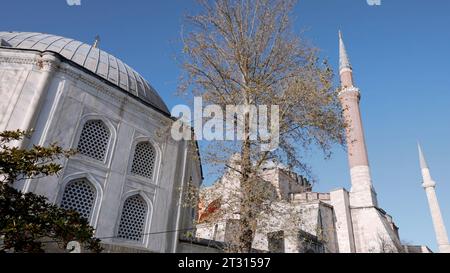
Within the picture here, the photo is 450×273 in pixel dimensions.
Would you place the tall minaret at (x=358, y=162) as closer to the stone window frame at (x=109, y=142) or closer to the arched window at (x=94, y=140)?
the stone window frame at (x=109, y=142)

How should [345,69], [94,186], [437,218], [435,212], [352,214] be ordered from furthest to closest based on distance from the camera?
[345,69] → [435,212] → [437,218] → [352,214] → [94,186]

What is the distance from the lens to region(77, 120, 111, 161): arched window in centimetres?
980

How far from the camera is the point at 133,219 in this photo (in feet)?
33.4

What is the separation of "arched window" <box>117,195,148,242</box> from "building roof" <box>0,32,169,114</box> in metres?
3.60

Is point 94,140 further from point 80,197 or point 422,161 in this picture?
point 422,161

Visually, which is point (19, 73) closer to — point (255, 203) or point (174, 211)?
point (174, 211)

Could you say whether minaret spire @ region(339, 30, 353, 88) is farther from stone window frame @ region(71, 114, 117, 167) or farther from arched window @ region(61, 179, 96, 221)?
arched window @ region(61, 179, 96, 221)

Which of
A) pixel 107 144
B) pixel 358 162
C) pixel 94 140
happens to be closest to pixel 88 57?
pixel 94 140

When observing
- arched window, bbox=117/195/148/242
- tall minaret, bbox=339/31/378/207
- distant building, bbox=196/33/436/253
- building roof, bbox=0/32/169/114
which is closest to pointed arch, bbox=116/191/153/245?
arched window, bbox=117/195/148/242

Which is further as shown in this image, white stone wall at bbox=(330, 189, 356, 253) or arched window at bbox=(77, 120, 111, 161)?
white stone wall at bbox=(330, 189, 356, 253)

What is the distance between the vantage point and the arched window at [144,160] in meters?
10.8

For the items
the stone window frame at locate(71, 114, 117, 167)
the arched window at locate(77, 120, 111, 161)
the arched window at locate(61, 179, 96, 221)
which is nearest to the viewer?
the arched window at locate(61, 179, 96, 221)

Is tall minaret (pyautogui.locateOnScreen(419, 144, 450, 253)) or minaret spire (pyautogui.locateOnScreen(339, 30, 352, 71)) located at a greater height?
minaret spire (pyautogui.locateOnScreen(339, 30, 352, 71))

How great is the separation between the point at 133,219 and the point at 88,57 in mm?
6784
